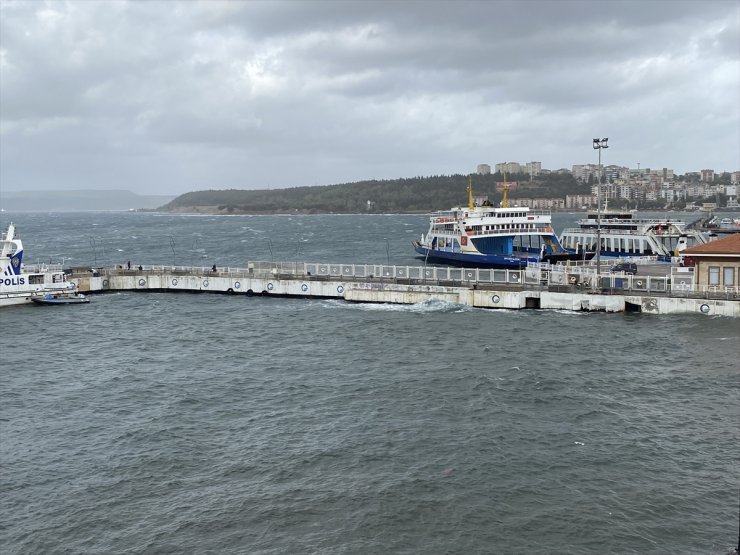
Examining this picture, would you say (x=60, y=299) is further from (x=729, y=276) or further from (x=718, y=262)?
(x=729, y=276)

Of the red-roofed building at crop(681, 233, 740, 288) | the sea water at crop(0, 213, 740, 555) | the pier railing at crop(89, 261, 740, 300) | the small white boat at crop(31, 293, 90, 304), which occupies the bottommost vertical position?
the sea water at crop(0, 213, 740, 555)

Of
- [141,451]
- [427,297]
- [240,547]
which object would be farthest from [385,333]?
[240,547]

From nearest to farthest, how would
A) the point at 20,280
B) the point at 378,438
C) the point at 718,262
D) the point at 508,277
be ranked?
the point at 378,438, the point at 718,262, the point at 508,277, the point at 20,280

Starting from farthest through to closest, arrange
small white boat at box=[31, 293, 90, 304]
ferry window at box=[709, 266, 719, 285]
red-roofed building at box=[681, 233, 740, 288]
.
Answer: small white boat at box=[31, 293, 90, 304] → ferry window at box=[709, 266, 719, 285] → red-roofed building at box=[681, 233, 740, 288]

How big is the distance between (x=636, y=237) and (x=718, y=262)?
3808 centimetres

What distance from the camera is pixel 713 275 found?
4762 centimetres

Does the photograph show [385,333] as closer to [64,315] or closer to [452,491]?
[452,491]

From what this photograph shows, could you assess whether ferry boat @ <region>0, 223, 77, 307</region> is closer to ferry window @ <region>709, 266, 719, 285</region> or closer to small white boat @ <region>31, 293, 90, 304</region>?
small white boat @ <region>31, 293, 90, 304</region>

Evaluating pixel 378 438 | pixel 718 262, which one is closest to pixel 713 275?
pixel 718 262

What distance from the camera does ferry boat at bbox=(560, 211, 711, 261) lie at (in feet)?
272

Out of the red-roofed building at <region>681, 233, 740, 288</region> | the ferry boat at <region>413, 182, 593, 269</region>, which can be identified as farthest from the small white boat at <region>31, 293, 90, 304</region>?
the red-roofed building at <region>681, 233, 740, 288</region>

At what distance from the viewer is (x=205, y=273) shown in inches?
2594

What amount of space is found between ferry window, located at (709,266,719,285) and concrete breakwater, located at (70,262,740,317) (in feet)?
3.07

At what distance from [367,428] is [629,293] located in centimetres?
3016
